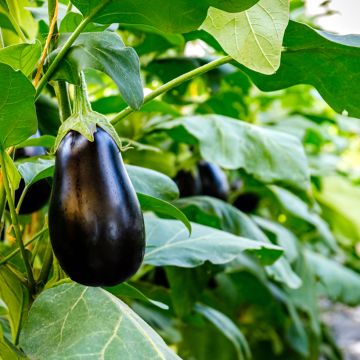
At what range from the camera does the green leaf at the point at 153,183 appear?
0.76 m

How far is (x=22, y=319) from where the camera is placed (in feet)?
2.13

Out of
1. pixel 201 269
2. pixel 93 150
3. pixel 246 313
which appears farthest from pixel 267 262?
pixel 246 313

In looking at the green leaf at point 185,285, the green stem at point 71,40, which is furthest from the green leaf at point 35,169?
the green leaf at point 185,285

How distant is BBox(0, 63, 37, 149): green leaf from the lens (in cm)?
54

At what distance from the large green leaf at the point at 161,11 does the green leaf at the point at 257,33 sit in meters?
0.04

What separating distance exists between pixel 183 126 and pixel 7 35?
349 mm

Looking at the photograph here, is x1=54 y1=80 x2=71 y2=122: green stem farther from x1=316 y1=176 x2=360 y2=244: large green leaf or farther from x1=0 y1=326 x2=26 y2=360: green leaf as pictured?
x1=316 y1=176 x2=360 y2=244: large green leaf

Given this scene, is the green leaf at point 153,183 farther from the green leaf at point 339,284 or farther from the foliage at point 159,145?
the green leaf at point 339,284

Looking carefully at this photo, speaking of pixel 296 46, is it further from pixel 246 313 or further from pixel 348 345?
pixel 348 345

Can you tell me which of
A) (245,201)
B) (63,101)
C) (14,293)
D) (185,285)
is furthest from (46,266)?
(245,201)

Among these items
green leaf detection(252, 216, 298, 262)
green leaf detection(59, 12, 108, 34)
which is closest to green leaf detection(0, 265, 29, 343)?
green leaf detection(59, 12, 108, 34)

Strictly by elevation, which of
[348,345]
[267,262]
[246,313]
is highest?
[267,262]

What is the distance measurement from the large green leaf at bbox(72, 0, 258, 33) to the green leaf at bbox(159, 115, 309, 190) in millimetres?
479

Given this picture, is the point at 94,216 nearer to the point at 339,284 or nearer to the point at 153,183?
the point at 153,183
